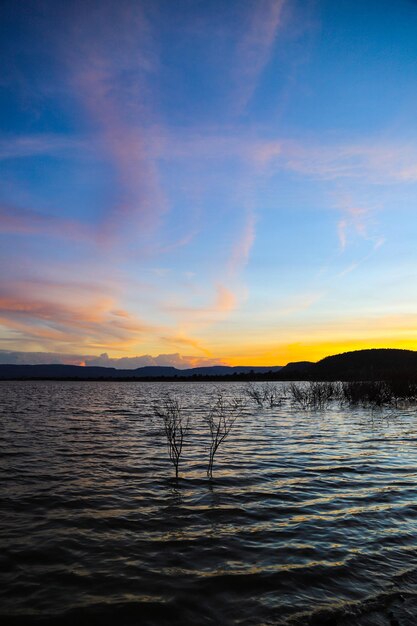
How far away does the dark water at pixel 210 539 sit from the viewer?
17.2 ft

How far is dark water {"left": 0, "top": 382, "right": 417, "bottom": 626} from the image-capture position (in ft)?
17.2

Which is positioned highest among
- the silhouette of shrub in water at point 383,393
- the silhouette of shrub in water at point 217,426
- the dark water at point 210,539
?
the silhouette of shrub in water at point 383,393

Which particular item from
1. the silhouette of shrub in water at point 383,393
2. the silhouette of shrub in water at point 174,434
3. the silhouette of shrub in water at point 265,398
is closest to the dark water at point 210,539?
the silhouette of shrub in water at point 174,434

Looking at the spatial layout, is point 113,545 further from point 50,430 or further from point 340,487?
point 50,430

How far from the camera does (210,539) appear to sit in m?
7.48

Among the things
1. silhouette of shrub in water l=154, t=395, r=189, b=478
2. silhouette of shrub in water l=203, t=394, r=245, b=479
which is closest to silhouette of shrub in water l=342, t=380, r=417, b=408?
silhouette of shrub in water l=203, t=394, r=245, b=479

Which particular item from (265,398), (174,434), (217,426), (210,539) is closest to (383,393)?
(265,398)

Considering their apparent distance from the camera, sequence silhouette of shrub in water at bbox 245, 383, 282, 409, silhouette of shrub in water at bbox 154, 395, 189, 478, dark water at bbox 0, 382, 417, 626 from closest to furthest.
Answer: dark water at bbox 0, 382, 417, 626
silhouette of shrub in water at bbox 154, 395, 189, 478
silhouette of shrub in water at bbox 245, 383, 282, 409

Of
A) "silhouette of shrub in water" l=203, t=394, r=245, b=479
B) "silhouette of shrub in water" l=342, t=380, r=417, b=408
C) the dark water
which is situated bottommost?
the dark water

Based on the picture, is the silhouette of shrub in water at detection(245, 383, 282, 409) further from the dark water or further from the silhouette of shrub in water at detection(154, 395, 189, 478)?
the dark water

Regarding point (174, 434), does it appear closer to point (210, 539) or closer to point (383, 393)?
point (210, 539)

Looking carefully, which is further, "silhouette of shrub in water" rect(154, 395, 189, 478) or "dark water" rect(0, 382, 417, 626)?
"silhouette of shrub in water" rect(154, 395, 189, 478)

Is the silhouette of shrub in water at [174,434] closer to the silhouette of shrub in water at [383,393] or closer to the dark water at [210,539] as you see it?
the dark water at [210,539]

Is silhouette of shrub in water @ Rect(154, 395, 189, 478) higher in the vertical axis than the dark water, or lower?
higher
